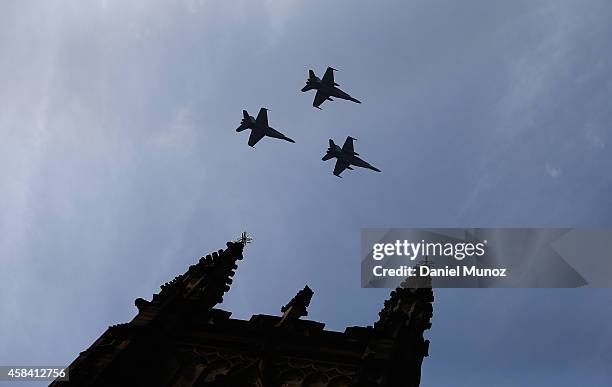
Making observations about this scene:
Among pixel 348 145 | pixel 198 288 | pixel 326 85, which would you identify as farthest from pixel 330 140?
pixel 198 288

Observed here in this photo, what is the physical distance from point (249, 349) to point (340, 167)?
3917 centimetres

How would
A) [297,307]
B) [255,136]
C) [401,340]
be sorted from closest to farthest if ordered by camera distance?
[401,340] < [297,307] < [255,136]

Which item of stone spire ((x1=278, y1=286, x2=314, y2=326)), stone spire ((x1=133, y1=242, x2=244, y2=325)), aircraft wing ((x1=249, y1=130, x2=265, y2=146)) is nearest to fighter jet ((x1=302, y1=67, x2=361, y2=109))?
aircraft wing ((x1=249, y1=130, x2=265, y2=146))

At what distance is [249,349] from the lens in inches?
826

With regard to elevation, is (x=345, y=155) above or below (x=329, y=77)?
below

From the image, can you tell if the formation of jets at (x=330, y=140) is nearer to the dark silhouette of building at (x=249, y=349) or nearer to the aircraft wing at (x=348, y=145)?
the aircraft wing at (x=348, y=145)

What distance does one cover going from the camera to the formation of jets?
185 ft

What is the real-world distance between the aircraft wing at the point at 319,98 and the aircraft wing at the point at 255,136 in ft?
18.4

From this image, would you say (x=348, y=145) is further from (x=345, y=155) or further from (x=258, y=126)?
(x=258, y=126)

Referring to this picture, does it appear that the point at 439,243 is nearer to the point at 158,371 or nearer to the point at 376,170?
the point at 158,371

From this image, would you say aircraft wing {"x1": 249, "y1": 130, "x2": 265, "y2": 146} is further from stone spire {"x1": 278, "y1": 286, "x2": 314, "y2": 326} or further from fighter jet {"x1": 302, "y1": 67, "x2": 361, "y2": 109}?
stone spire {"x1": 278, "y1": 286, "x2": 314, "y2": 326}

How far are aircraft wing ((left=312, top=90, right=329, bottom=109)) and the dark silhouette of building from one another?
116 ft

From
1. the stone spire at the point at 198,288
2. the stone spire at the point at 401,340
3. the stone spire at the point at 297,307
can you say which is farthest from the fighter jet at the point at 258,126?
the stone spire at the point at 401,340

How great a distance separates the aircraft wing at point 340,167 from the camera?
58750 mm
